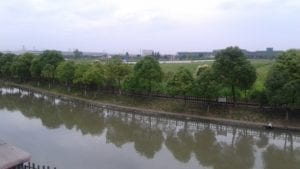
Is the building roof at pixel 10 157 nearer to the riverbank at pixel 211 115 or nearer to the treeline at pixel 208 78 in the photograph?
the riverbank at pixel 211 115

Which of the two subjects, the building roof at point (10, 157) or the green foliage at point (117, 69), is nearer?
the building roof at point (10, 157)

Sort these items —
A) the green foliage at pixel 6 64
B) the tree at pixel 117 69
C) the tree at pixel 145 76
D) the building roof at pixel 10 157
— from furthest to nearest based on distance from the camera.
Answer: the green foliage at pixel 6 64 → the tree at pixel 117 69 → the tree at pixel 145 76 → the building roof at pixel 10 157

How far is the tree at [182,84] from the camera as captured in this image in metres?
35.2

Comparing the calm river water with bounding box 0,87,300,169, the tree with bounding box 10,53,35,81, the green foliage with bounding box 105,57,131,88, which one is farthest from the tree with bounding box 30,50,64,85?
the calm river water with bounding box 0,87,300,169

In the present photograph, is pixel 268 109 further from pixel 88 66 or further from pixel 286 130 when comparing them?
pixel 88 66

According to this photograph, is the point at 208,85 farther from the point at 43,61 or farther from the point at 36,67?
the point at 36,67

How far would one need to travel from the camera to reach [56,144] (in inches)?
985

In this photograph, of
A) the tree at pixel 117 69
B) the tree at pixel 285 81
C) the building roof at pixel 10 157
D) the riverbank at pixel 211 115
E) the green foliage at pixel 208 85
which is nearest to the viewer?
the building roof at pixel 10 157

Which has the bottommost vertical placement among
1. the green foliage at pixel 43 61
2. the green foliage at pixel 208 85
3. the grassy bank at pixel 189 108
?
the grassy bank at pixel 189 108

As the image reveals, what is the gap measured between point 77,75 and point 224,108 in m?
21.7

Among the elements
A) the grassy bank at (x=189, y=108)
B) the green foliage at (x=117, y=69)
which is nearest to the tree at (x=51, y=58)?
the grassy bank at (x=189, y=108)

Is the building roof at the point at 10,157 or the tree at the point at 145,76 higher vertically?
the tree at the point at 145,76

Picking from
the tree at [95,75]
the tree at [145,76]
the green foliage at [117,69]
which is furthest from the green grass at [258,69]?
the tree at [95,75]

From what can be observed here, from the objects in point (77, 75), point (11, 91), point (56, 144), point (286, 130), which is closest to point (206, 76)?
point (286, 130)
